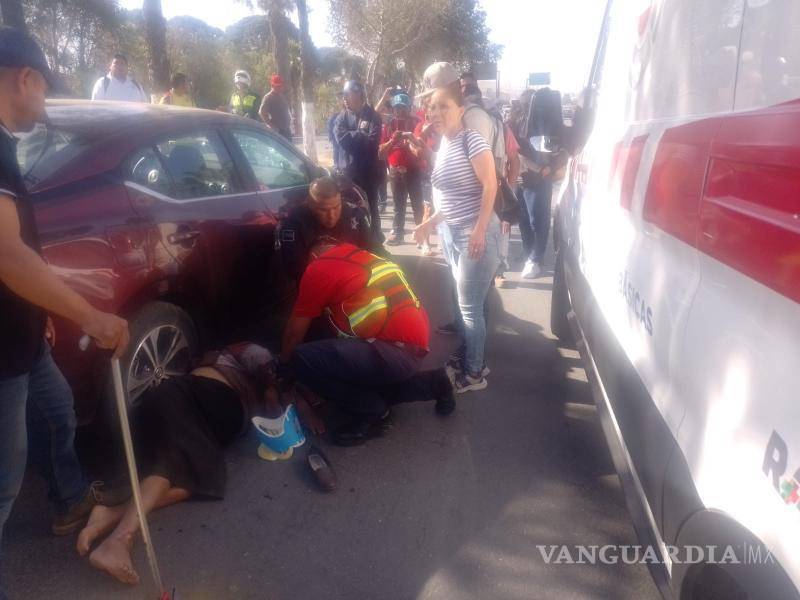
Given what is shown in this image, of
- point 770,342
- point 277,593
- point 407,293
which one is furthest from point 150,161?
point 770,342

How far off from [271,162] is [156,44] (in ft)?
25.4

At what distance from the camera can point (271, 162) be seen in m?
4.41

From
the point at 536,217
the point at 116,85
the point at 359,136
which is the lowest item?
the point at 536,217

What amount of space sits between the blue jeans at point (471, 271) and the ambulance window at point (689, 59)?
3.77 ft

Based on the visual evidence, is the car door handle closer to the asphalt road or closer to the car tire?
the asphalt road

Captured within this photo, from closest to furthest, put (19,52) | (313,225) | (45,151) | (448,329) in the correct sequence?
(19,52), (45,151), (313,225), (448,329)

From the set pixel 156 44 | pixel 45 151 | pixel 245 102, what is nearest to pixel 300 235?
pixel 45 151

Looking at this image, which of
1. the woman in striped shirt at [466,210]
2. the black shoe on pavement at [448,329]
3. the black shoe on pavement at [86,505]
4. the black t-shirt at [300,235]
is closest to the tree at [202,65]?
the black shoe on pavement at [448,329]

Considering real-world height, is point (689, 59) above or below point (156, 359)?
above

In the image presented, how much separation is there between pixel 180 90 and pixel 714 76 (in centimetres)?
795

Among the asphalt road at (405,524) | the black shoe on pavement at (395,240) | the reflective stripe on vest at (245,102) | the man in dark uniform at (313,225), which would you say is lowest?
the asphalt road at (405,524)

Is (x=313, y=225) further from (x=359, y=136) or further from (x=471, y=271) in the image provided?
(x=359, y=136)

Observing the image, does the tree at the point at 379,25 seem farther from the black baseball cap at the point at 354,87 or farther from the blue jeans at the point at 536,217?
the blue jeans at the point at 536,217

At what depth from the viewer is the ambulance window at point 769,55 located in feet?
4.84
